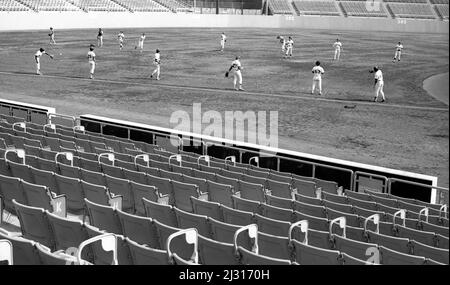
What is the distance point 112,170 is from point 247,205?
283cm

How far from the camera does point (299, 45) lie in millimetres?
47969

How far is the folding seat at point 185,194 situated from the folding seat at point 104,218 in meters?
2.07

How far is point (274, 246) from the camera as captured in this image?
634cm

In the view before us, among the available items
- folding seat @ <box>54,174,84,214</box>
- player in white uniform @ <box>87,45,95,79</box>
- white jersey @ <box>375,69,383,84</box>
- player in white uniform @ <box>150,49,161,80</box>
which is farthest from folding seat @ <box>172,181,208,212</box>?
player in white uniform @ <box>87,45,95,79</box>

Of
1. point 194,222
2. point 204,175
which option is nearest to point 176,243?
point 194,222

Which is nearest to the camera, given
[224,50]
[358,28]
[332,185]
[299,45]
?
[332,185]

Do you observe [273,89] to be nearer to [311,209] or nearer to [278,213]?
[311,209]

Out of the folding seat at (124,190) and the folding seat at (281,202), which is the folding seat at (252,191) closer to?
the folding seat at (281,202)

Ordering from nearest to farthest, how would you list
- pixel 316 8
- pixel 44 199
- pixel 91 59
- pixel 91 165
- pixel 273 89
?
pixel 44 199
pixel 91 165
pixel 273 89
pixel 91 59
pixel 316 8

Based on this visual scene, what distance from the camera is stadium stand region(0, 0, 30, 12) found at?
169 feet

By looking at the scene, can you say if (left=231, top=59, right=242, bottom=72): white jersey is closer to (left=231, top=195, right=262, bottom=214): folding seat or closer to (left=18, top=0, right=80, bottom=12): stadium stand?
(left=231, top=195, right=262, bottom=214): folding seat
